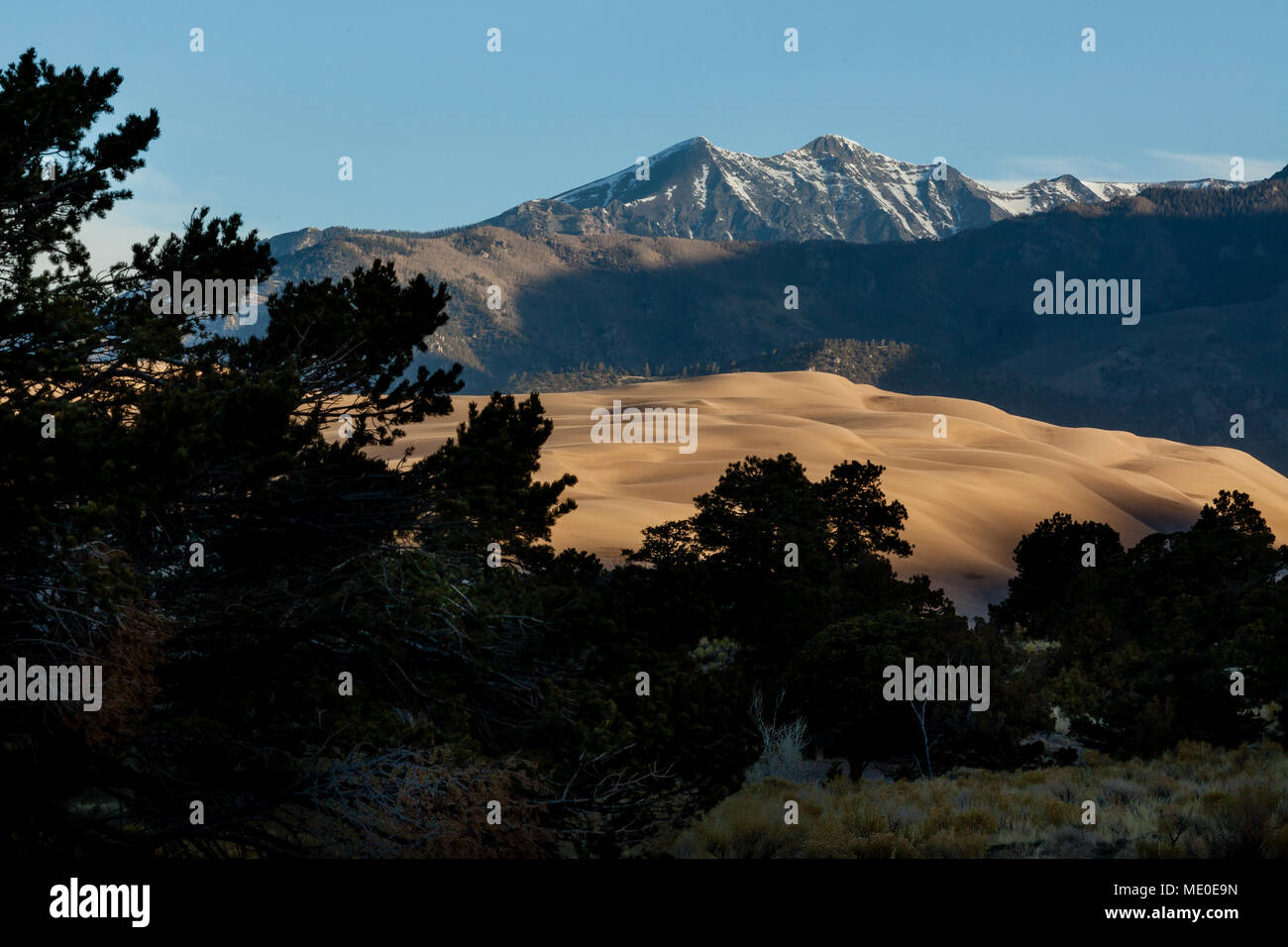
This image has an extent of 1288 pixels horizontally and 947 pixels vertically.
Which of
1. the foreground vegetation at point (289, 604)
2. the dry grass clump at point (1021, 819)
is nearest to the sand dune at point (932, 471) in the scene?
the dry grass clump at point (1021, 819)

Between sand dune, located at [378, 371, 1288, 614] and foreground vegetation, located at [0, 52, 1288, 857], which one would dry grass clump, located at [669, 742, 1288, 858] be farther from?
sand dune, located at [378, 371, 1288, 614]

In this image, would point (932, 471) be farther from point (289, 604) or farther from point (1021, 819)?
point (289, 604)

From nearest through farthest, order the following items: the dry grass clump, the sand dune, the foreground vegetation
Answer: the foreground vegetation < the dry grass clump < the sand dune

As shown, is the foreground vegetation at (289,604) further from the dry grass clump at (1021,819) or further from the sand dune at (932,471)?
the sand dune at (932,471)

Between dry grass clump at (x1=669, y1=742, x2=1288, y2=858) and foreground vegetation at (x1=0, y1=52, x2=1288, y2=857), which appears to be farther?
dry grass clump at (x1=669, y1=742, x2=1288, y2=858)

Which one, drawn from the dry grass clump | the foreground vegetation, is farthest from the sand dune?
the foreground vegetation

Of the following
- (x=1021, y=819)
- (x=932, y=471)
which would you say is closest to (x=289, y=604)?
(x=1021, y=819)
